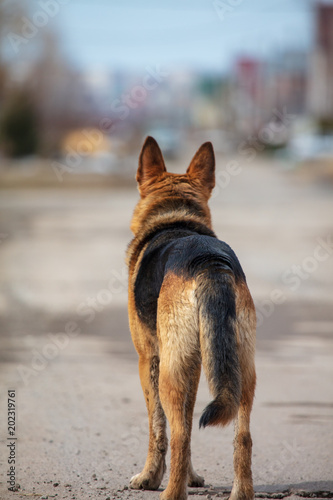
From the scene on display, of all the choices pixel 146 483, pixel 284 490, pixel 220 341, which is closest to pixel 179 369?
pixel 220 341

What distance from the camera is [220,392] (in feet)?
12.1

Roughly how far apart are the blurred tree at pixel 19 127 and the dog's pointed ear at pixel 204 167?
4242cm

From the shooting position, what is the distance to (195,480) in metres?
4.46

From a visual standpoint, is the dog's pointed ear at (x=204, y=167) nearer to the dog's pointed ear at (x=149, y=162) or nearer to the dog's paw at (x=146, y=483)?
the dog's pointed ear at (x=149, y=162)

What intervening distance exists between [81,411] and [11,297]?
182 inches

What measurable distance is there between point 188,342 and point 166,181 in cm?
149

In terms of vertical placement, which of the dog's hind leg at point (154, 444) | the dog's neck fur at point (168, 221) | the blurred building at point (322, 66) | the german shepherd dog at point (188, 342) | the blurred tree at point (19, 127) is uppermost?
the blurred building at point (322, 66)

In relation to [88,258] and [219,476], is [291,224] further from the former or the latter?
[219,476]

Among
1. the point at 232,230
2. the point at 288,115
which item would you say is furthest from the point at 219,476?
the point at 288,115

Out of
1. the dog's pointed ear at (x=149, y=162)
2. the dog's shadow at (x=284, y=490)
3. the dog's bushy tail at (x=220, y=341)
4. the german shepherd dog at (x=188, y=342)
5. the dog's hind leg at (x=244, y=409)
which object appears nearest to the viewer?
the dog's bushy tail at (x=220, y=341)

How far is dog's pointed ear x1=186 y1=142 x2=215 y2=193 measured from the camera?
17.1 ft

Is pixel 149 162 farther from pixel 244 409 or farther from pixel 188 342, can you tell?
pixel 244 409

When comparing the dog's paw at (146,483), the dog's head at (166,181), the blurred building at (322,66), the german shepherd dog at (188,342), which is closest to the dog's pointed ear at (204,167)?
the dog's head at (166,181)

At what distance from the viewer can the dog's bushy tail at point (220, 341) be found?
366 cm
